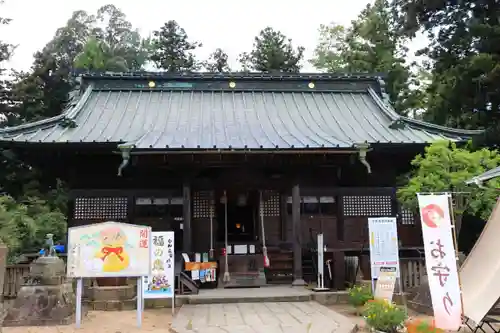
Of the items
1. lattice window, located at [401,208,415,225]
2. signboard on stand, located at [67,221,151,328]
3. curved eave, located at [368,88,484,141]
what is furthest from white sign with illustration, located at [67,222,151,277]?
curved eave, located at [368,88,484,141]

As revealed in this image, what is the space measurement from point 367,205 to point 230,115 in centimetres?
526

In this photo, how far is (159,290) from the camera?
902 cm

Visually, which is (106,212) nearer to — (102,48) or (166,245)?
(166,245)

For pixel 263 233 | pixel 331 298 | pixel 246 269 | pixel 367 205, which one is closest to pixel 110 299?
pixel 246 269

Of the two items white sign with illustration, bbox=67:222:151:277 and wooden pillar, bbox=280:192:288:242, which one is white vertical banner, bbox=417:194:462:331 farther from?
wooden pillar, bbox=280:192:288:242

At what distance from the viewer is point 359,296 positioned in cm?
926

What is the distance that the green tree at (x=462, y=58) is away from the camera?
46.6ft

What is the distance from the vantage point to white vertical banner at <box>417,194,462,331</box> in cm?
692

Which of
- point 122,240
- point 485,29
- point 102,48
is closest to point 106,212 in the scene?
point 122,240

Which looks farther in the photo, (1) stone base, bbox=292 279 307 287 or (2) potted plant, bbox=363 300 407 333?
(1) stone base, bbox=292 279 307 287

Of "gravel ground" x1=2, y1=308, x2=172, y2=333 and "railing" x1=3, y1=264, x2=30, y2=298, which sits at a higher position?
"railing" x1=3, y1=264, x2=30, y2=298

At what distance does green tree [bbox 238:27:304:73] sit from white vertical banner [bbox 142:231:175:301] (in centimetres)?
2623

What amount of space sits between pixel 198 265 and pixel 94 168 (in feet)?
14.7

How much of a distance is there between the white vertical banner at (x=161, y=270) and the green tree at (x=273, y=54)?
26.2m
